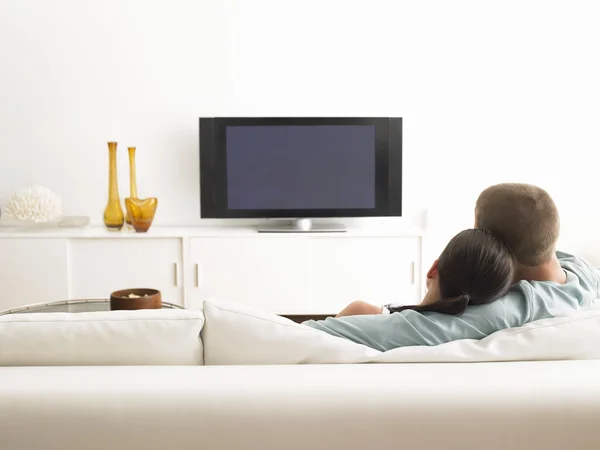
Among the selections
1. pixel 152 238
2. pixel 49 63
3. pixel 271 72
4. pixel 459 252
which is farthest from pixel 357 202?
pixel 459 252

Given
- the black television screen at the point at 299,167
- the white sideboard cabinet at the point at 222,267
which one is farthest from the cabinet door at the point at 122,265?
the black television screen at the point at 299,167

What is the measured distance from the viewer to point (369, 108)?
4293 millimetres

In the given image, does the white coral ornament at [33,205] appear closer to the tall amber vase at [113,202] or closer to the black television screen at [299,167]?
the tall amber vase at [113,202]

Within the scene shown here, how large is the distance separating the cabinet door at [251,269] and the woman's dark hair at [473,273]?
2.58 metres

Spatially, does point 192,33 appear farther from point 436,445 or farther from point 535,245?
point 436,445

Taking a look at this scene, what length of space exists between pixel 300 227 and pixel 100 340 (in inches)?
118

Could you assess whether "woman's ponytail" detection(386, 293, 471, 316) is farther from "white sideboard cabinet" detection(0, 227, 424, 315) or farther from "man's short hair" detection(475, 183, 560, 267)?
"white sideboard cabinet" detection(0, 227, 424, 315)

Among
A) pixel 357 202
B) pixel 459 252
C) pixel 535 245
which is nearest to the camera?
pixel 459 252

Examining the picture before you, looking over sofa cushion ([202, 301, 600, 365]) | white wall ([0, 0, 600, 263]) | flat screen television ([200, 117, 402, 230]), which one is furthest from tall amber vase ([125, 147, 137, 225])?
sofa cushion ([202, 301, 600, 365])

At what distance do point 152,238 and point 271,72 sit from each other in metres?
1.28

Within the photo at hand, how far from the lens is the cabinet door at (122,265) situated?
12.9ft

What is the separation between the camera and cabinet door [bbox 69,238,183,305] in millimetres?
3926

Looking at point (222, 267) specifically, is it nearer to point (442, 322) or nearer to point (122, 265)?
point (122, 265)

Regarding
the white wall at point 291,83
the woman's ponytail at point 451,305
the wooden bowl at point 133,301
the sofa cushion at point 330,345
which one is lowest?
the wooden bowl at point 133,301
